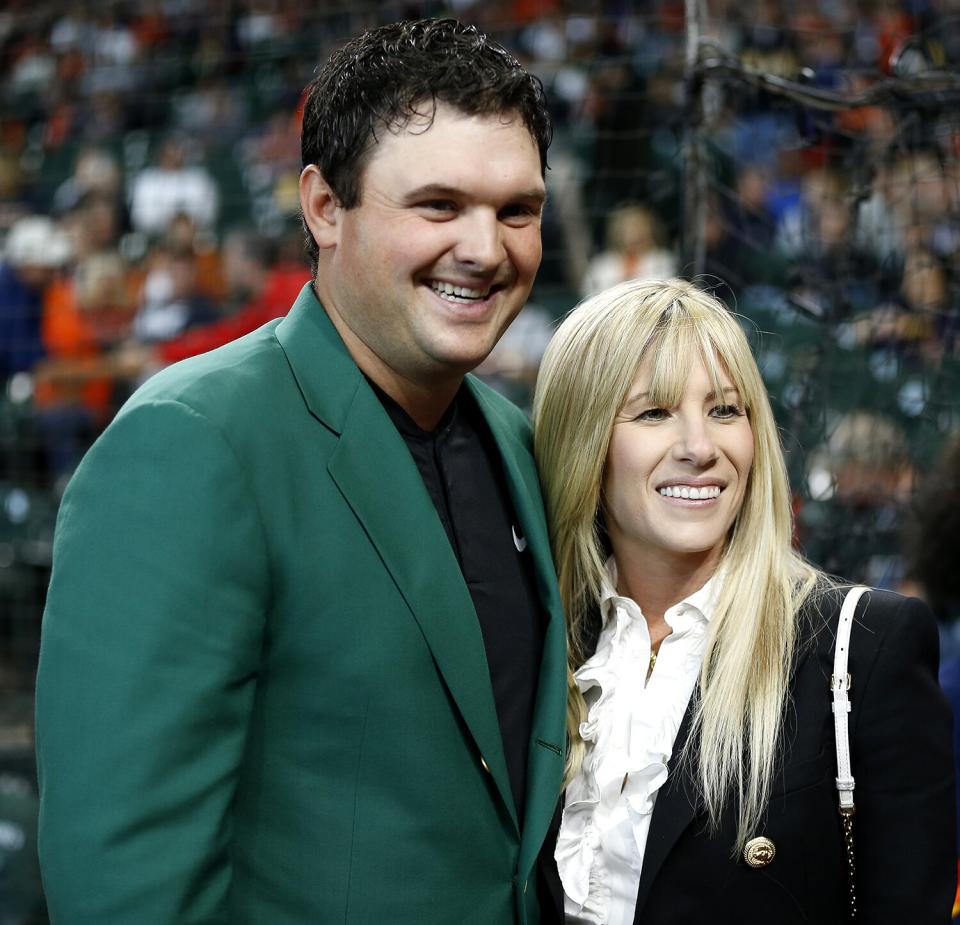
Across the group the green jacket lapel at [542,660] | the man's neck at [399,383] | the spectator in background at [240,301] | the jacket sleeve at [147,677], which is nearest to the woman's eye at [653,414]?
the green jacket lapel at [542,660]

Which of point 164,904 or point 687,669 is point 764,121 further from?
point 164,904

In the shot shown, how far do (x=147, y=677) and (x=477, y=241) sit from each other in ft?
2.53

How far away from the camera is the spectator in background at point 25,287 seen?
6.66m

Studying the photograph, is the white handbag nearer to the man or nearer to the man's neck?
the man

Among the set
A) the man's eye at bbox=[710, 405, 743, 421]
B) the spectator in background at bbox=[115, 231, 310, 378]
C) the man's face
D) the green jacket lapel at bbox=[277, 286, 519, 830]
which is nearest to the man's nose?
the man's face

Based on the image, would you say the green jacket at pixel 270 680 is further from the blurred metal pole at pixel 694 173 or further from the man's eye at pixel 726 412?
the blurred metal pole at pixel 694 173

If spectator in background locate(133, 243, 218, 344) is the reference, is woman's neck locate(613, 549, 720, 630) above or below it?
below

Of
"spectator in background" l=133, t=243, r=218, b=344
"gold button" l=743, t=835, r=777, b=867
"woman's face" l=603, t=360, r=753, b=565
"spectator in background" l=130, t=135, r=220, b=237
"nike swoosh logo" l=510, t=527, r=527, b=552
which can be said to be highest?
"spectator in background" l=130, t=135, r=220, b=237

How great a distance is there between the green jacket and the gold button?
323 millimetres

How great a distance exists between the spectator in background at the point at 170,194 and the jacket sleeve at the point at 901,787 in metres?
6.04

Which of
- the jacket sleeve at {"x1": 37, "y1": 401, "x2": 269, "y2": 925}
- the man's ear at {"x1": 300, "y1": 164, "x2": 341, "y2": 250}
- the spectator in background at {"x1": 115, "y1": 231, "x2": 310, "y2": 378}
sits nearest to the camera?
the jacket sleeve at {"x1": 37, "y1": 401, "x2": 269, "y2": 925}

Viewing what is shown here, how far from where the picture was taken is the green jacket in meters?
1.63

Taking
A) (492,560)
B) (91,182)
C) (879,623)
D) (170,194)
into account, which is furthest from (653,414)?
(170,194)

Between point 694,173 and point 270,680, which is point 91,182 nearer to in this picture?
point 694,173
